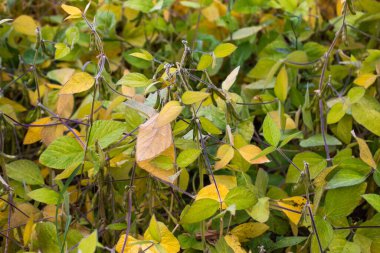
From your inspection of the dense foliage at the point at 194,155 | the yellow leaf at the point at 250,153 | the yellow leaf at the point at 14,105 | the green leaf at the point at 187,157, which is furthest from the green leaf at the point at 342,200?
the yellow leaf at the point at 14,105

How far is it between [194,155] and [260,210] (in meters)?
0.12

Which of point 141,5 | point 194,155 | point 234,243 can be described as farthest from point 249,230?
point 141,5

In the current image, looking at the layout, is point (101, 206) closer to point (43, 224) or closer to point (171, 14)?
point (43, 224)

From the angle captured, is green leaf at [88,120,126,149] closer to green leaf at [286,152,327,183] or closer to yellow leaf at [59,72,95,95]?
yellow leaf at [59,72,95,95]

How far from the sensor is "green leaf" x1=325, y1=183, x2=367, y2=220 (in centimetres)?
81

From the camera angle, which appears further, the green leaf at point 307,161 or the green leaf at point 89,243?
the green leaf at point 307,161

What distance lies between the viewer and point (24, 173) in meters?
0.88

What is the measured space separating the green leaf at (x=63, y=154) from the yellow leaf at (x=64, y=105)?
170 mm

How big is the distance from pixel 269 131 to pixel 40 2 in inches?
33.6

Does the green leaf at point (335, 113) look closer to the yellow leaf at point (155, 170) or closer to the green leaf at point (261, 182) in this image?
the green leaf at point (261, 182)

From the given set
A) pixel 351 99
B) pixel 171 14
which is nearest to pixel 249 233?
pixel 351 99

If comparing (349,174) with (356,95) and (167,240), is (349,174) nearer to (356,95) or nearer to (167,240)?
(356,95)

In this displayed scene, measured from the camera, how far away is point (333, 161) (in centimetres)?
87

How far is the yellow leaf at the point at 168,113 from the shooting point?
68cm
